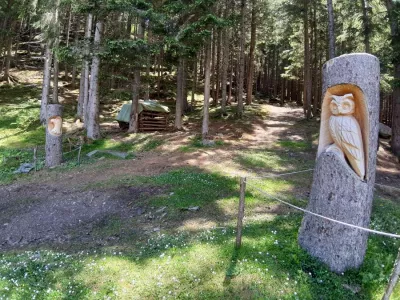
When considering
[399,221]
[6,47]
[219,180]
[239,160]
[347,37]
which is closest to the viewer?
[399,221]

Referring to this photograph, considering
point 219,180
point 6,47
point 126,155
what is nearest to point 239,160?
point 219,180

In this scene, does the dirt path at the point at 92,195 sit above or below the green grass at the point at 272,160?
below

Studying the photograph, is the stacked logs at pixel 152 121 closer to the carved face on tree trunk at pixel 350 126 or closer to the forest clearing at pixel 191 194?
the forest clearing at pixel 191 194

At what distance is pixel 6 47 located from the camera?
28.8 metres

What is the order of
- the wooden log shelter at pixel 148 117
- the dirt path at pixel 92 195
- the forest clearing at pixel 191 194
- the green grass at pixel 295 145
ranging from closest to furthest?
the forest clearing at pixel 191 194
the dirt path at pixel 92 195
the green grass at pixel 295 145
the wooden log shelter at pixel 148 117

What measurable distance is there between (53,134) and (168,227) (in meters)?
8.29

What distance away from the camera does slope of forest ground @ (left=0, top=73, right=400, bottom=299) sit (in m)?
4.43

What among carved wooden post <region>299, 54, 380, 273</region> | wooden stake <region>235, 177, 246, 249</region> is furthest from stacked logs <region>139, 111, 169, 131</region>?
carved wooden post <region>299, 54, 380, 273</region>

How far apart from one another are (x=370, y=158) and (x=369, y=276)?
5.64ft

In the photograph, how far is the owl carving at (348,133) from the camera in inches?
181

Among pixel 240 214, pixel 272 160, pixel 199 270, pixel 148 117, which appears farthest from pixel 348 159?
pixel 148 117

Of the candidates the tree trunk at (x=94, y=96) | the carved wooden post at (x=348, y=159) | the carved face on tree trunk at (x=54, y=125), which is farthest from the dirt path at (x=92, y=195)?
the carved wooden post at (x=348, y=159)

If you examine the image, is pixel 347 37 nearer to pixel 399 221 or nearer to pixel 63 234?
pixel 399 221

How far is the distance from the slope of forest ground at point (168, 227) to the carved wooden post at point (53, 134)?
0.58 m
